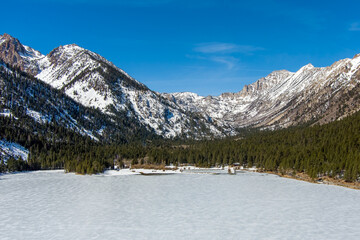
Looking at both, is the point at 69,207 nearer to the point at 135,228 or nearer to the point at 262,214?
the point at 135,228

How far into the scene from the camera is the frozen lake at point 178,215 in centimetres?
3822

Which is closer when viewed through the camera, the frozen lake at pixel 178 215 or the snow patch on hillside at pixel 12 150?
the frozen lake at pixel 178 215

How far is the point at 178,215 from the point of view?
48875 millimetres

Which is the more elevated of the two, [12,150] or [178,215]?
[12,150]

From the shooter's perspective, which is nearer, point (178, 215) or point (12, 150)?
point (178, 215)

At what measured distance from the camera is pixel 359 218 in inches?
1838

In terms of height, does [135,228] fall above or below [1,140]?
below

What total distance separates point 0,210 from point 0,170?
324 feet

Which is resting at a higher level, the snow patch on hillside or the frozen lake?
the snow patch on hillside

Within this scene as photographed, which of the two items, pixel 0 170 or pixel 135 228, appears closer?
pixel 135 228

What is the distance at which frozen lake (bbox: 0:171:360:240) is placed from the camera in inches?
1505

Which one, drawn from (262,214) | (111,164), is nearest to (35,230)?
(262,214)

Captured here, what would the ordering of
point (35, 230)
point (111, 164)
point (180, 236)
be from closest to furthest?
point (180, 236)
point (35, 230)
point (111, 164)

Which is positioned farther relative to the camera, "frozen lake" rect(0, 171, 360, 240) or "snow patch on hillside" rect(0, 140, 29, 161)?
"snow patch on hillside" rect(0, 140, 29, 161)
